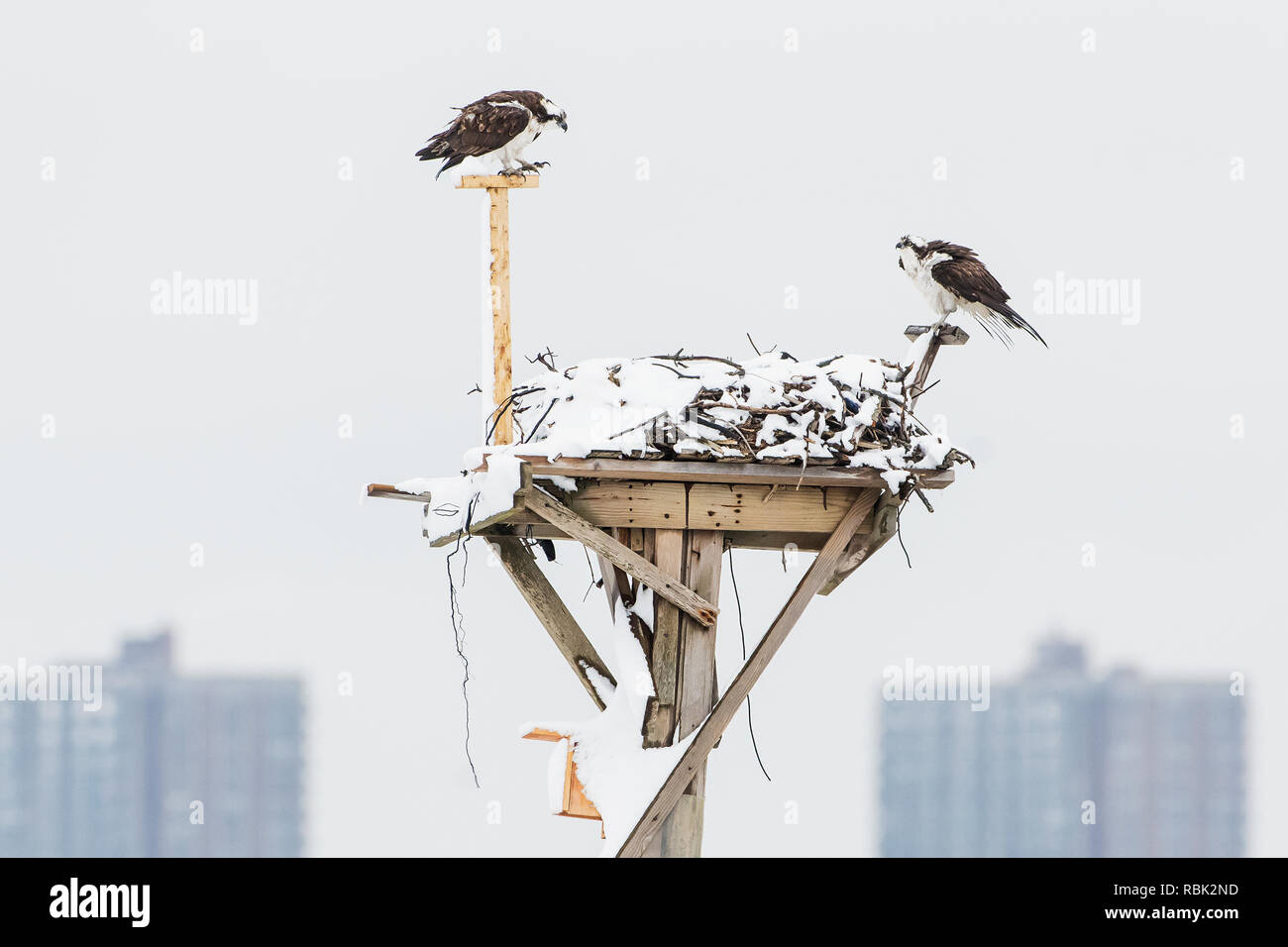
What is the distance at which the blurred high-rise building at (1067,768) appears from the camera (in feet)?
297

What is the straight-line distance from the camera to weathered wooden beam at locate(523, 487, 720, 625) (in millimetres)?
11250

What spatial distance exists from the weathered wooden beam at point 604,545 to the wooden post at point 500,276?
0.54 m

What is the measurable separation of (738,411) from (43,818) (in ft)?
286

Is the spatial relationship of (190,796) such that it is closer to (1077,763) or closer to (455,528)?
(1077,763)

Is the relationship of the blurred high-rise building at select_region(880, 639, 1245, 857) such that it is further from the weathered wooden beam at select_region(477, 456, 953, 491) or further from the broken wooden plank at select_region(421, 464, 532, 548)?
the broken wooden plank at select_region(421, 464, 532, 548)

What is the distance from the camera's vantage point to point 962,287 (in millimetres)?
11992

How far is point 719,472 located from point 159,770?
90171 mm

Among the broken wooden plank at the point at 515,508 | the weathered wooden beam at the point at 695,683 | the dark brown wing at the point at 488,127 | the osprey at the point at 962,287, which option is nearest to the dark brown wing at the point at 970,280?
the osprey at the point at 962,287

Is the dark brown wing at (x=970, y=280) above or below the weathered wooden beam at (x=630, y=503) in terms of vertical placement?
above

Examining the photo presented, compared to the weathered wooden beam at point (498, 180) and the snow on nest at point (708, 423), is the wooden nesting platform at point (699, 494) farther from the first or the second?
the weathered wooden beam at point (498, 180)

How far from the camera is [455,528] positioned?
11.4 m

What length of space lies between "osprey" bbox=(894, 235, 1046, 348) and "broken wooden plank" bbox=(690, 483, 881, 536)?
4.12 feet

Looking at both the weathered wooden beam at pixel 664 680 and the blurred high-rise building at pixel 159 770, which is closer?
the weathered wooden beam at pixel 664 680
